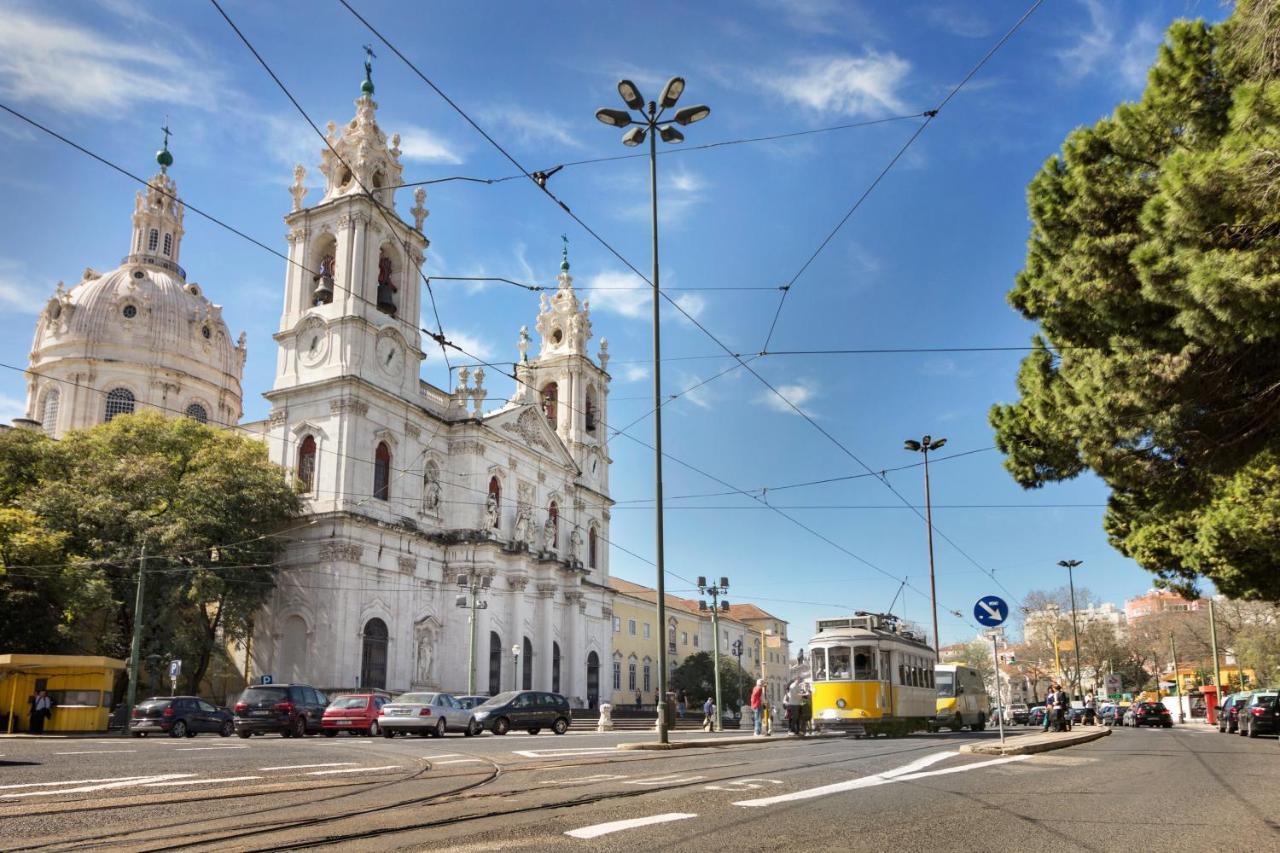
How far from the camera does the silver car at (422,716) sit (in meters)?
26.1

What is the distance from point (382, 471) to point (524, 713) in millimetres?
18764

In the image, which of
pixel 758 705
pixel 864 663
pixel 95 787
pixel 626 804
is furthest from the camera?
pixel 758 705

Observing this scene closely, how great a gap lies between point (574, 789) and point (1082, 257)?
24.3 ft

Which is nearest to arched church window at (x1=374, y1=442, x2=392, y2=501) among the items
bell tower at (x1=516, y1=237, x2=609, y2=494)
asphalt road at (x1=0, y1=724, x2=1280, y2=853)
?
bell tower at (x1=516, y1=237, x2=609, y2=494)

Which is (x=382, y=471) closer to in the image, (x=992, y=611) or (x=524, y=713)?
(x=524, y=713)

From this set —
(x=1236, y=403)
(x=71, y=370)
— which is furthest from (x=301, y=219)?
(x=1236, y=403)

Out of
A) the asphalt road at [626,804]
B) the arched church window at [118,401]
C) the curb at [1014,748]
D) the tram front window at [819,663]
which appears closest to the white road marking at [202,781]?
the asphalt road at [626,804]

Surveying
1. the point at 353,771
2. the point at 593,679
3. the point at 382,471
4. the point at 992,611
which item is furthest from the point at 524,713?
the point at 593,679

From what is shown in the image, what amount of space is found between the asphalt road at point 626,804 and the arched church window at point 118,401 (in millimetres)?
50594

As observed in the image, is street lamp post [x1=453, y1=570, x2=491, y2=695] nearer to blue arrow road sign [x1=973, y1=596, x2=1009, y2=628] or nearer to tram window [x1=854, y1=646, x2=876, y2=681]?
tram window [x1=854, y1=646, x2=876, y2=681]

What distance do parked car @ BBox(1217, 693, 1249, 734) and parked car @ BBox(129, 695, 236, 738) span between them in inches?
1208

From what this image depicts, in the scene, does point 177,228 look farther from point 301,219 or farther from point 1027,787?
point 1027,787

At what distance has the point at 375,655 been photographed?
42.4 m

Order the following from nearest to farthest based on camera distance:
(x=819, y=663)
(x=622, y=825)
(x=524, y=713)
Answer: (x=622, y=825) < (x=819, y=663) < (x=524, y=713)
